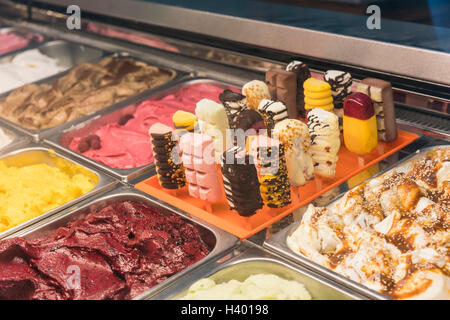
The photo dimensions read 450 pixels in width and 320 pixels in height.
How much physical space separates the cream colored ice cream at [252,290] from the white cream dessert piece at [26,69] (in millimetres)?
2507

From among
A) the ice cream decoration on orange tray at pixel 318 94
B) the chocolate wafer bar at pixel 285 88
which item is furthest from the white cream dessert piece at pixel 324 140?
the chocolate wafer bar at pixel 285 88

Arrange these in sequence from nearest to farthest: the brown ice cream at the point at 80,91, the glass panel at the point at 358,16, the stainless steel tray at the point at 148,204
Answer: the stainless steel tray at the point at 148,204
the glass panel at the point at 358,16
the brown ice cream at the point at 80,91

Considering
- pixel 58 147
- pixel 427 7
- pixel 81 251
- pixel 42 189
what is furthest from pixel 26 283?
pixel 427 7

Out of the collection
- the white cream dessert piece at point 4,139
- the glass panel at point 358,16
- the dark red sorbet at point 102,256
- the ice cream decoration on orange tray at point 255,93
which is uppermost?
the glass panel at point 358,16

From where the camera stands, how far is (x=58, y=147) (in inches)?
105

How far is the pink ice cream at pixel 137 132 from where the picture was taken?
8.54 feet

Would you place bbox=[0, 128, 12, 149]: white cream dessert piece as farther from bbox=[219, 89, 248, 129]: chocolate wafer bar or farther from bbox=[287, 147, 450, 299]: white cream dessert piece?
bbox=[287, 147, 450, 299]: white cream dessert piece

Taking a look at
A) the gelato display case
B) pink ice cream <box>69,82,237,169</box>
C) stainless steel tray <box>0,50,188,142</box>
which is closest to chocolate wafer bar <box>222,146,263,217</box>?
the gelato display case

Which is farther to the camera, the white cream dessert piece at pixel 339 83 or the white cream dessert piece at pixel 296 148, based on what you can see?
the white cream dessert piece at pixel 339 83

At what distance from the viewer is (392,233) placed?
167cm

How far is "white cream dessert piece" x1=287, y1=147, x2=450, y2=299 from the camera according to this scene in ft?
4.89

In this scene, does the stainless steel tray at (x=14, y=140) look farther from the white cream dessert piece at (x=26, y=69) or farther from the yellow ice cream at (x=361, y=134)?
the yellow ice cream at (x=361, y=134)

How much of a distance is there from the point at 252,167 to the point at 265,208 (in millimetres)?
233
